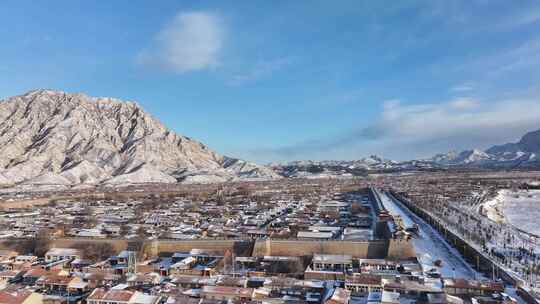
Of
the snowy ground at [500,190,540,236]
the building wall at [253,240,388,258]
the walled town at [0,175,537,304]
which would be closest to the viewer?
the walled town at [0,175,537,304]

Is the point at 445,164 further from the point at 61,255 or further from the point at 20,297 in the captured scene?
the point at 20,297

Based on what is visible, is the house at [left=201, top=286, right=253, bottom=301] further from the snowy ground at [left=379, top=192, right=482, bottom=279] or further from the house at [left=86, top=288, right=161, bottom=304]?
the snowy ground at [left=379, top=192, right=482, bottom=279]

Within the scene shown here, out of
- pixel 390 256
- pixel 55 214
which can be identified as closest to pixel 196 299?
pixel 390 256

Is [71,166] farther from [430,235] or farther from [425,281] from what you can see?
[425,281]

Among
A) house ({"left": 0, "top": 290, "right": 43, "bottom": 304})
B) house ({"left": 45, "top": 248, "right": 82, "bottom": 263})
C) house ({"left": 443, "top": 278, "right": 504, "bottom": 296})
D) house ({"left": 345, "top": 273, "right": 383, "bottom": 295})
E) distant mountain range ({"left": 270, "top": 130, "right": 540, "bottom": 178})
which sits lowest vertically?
house ({"left": 443, "top": 278, "right": 504, "bottom": 296})

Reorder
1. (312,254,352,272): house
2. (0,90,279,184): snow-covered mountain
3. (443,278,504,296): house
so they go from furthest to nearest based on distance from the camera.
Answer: (0,90,279,184): snow-covered mountain
(312,254,352,272): house
(443,278,504,296): house

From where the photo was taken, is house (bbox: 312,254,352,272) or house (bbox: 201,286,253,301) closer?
house (bbox: 201,286,253,301)

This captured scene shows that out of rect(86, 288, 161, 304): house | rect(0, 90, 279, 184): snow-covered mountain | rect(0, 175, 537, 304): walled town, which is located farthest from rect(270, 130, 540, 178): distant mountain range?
rect(86, 288, 161, 304): house
